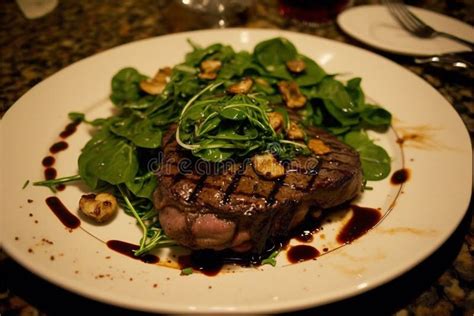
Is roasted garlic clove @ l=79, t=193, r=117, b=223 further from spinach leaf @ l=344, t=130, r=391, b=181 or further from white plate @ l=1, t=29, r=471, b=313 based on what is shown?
spinach leaf @ l=344, t=130, r=391, b=181

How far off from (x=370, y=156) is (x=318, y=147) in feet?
1.41

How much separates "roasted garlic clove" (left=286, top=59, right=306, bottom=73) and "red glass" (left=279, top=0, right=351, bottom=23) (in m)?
1.34

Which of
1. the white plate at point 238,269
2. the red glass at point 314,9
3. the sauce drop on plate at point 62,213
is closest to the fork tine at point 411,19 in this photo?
the red glass at point 314,9

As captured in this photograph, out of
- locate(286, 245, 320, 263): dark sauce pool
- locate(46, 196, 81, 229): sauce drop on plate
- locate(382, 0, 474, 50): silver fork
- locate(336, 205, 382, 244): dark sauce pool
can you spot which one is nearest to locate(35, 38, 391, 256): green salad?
locate(46, 196, 81, 229): sauce drop on plate

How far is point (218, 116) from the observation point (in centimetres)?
212

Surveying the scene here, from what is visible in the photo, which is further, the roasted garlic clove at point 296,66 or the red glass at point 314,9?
the red glass at point 314,9

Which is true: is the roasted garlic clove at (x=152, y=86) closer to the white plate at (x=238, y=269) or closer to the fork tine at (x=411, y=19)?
the white plate at (x=238, y=269)

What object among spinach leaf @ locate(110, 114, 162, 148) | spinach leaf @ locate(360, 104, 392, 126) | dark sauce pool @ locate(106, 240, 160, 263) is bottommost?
dark sauce pool @ locate(106, 240, 160, 263)

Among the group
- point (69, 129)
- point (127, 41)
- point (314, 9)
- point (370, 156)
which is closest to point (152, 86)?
point (69, 129)

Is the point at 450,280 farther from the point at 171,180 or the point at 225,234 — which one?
the point at 171,180

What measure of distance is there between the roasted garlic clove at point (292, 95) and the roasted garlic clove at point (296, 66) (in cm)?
12

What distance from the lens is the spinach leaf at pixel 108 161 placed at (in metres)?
2.22

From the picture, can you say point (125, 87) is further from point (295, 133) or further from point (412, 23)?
point (412, 23)

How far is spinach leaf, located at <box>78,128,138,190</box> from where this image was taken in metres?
Answer: 2.22
